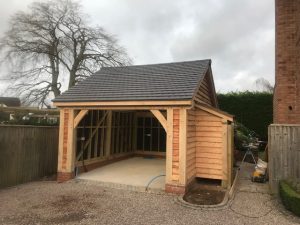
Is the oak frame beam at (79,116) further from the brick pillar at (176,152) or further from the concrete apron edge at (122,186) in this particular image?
the brick pillar at (176,152)

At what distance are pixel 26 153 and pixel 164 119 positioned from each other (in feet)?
15.0

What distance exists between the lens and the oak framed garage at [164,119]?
7.24 metres

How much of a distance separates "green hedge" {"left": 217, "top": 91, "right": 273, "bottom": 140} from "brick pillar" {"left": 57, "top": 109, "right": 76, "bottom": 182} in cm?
1152

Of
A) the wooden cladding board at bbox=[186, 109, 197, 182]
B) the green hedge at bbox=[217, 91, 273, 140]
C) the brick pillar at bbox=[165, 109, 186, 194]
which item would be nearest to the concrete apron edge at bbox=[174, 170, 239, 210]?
the brick pillar at bbox=[165, 109, 186, 194]

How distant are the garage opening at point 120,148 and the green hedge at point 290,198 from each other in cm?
319

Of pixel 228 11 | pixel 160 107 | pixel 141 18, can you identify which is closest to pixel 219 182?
pixel 160 107

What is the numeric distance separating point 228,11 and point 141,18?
15.1 ft

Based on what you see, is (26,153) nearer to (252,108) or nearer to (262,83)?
(252,108)

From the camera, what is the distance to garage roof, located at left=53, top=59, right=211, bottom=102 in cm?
781

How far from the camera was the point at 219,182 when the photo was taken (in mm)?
8328

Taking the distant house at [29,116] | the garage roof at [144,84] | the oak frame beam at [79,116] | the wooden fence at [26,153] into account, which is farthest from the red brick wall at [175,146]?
the distant house at [29,116]

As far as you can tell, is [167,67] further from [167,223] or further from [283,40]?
[167,223]

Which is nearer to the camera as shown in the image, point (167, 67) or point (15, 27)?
point (167, 67)

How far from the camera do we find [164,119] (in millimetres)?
7465
